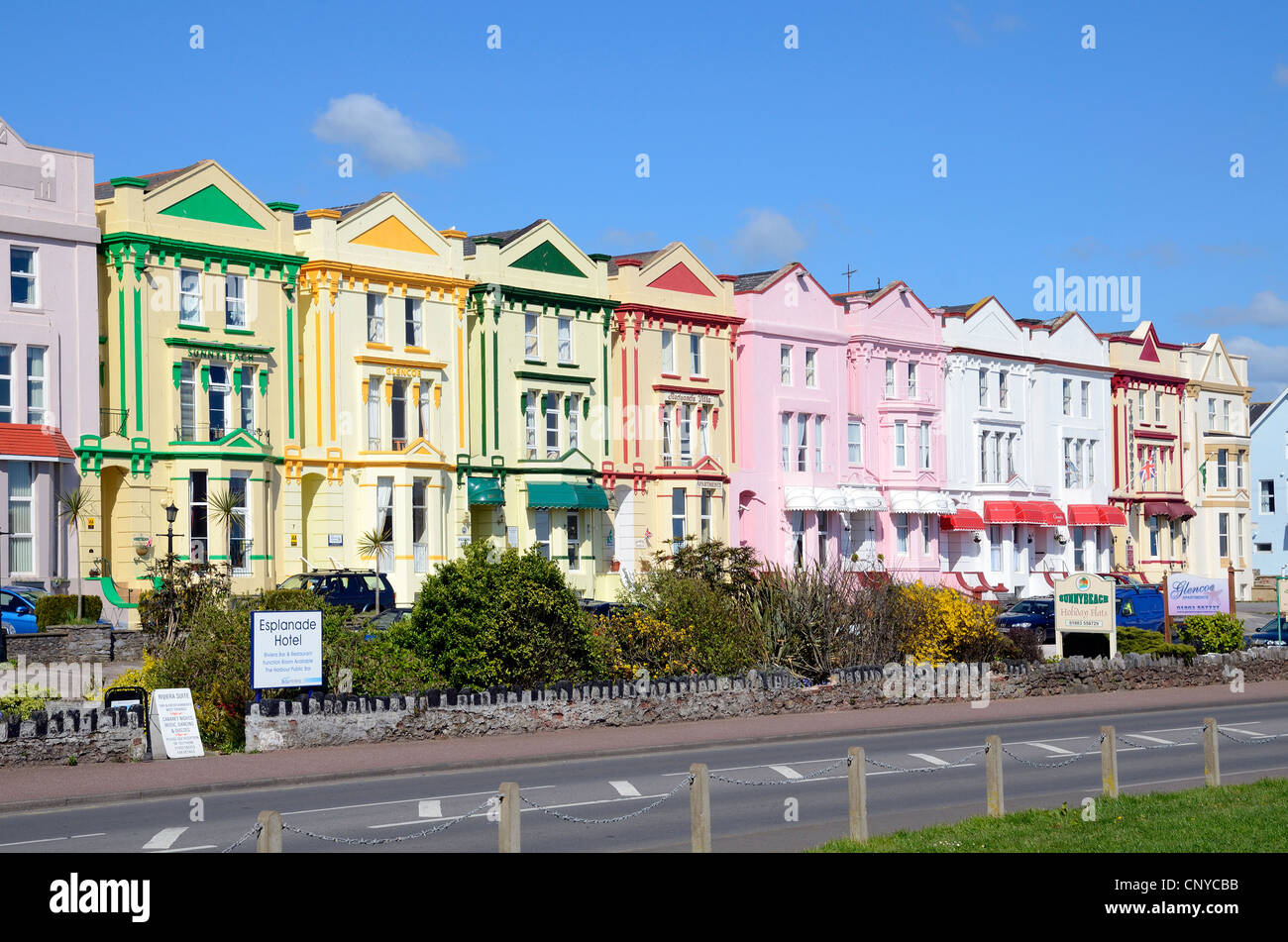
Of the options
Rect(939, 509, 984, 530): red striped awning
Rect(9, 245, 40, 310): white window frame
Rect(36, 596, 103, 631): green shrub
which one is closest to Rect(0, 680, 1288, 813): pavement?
Rect(36, 596, 103, 631): green shrub

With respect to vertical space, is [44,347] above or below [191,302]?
below

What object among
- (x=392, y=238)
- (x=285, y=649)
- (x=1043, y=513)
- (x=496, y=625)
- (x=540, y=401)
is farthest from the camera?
(x=1043, y=513)

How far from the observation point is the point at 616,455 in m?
51.8

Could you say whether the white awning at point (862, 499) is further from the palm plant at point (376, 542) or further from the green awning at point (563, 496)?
the palm plant at point (376, 542)

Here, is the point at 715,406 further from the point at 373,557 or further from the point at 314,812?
the point at 314,812

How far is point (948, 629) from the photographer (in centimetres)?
3372

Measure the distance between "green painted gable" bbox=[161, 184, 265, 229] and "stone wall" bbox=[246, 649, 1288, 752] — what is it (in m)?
20.8

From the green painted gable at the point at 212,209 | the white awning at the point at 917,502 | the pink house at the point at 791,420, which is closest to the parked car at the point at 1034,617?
the pink house at the point at 791,420

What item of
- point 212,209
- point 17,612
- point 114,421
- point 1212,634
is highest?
point 212,209

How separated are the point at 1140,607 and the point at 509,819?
1376 inches

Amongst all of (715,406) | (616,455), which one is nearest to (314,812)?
(616,455)

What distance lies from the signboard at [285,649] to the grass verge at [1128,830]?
10601mm

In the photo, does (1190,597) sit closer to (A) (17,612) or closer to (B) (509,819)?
(A) (17,612)

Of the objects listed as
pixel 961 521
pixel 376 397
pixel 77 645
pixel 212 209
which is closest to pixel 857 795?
pixel 77 645
